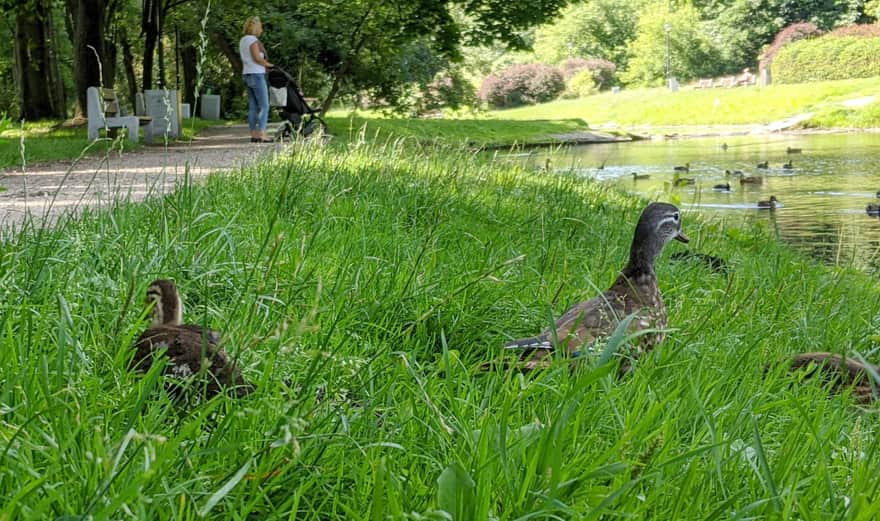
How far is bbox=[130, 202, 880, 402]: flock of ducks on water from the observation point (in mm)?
2695

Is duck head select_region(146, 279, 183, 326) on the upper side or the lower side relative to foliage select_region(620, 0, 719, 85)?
upper

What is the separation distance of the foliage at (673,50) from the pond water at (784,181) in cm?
3747

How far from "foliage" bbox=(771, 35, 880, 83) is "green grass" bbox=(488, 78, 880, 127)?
5.27 m

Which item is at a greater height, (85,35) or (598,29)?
(85,35)

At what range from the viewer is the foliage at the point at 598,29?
85438 mm

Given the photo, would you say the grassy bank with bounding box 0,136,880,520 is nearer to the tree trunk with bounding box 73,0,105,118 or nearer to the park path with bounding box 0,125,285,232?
the park path with bounding box 0,125,285,232

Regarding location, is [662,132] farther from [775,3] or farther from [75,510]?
[75,510]

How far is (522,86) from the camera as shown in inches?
2859

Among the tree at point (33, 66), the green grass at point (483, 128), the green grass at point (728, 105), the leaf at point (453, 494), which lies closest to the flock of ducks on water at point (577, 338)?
the leaf at point (453, 494)

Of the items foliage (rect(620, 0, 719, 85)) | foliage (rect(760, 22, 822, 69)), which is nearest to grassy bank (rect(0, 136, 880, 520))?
foliage (rect(760, 22, 822, 69))

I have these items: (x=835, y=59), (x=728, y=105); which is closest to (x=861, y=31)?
(x=835, y=59)

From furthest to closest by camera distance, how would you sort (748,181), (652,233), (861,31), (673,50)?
1. (673,50)
2. (861,31)
3. (748,181)
4. (652,233)

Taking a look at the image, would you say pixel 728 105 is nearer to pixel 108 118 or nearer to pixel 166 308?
pixel 108 118

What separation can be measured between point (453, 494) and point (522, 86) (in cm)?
7203
